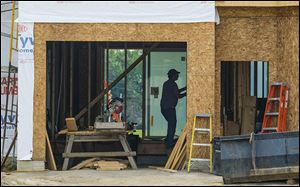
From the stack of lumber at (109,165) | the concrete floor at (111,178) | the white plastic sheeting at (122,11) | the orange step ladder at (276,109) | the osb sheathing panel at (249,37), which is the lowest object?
the concrete floor at (111,178)

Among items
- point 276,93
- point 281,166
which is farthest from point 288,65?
point 281,166

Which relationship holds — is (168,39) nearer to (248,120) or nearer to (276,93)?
(276,93)

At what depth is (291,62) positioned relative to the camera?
17.9 metres

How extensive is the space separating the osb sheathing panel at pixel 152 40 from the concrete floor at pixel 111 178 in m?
1.13

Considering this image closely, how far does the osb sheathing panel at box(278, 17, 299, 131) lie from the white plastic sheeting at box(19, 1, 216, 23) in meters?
2.07

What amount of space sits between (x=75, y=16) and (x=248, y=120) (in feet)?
20.4

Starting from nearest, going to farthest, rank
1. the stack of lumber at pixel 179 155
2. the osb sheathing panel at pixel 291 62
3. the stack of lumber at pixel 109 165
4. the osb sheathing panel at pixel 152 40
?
1. the osb sheathing panel at pixel 291 62
2. the osb sheathing panel at pixel 152 40
3. the stack of lumber at pixel 179 155
4. the stack of lumber at pixel 109 165

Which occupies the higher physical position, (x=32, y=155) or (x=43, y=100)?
(x=43, y=100)

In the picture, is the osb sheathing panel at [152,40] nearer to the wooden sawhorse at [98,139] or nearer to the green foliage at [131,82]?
the wooden sawhorse at [98,139]

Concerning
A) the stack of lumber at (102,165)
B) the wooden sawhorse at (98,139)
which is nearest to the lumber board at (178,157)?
the wooden sawhorse at (98,139)

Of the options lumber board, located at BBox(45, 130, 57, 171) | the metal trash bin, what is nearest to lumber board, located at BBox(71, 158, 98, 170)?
lumber board, located at BBox(45, 130, 57, 171)

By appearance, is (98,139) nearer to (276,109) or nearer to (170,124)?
(170,124)

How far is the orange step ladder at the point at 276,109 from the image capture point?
17.9m

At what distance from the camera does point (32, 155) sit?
59.6ft
